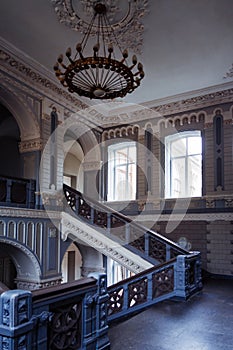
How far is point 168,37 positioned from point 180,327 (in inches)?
215

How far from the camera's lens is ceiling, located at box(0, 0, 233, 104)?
5848 mm

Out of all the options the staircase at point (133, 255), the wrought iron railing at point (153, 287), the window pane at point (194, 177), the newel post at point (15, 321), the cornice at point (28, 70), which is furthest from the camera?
the window pane at point (194, 177)

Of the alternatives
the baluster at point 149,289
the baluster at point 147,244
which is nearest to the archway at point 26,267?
the baluster at point 147,244

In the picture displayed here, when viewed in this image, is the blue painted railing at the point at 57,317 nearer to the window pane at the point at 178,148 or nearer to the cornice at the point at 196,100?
the window pane at the point at 178,148

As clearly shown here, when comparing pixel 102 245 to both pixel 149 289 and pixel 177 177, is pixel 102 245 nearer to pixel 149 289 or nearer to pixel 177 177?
pixel 149 289

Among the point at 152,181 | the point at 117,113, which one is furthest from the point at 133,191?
the point at 117,113

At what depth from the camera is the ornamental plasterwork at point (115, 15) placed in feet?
18.6

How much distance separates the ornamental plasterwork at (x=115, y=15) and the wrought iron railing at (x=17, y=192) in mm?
3514

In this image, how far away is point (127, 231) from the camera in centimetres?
722

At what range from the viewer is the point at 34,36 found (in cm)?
673

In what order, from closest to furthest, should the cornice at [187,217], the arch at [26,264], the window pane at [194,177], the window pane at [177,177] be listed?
1. the arch at [26,264]
2. the cornice at [187,217]
3. the window pane at [194,177]
4. the window pane at [177,177]

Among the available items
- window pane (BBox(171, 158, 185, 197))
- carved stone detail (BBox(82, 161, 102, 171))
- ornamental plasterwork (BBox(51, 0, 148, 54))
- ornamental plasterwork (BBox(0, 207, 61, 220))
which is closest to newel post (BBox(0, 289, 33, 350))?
ornamental plasterwork (BBox(0, 207, 61, 220))

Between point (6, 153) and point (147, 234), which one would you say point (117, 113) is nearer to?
point (6, 153)

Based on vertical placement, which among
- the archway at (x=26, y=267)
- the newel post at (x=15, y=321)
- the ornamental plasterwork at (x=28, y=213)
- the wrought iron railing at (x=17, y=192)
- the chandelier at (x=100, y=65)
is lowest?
the archway at (x=26, y=267)
